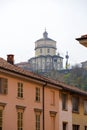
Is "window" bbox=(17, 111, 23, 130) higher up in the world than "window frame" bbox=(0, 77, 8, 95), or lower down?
lower down

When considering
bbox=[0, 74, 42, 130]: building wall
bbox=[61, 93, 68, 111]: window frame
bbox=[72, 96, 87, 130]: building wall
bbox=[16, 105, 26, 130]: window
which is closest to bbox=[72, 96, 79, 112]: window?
bbox=[72, 96, 87, 130]: building wall

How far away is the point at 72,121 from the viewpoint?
45281 mm

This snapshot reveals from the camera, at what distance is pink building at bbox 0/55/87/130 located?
110 ft

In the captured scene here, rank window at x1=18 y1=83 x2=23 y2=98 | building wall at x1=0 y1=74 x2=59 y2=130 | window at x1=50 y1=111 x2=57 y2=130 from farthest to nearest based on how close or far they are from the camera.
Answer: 1. window at x1=50 y1=111 x2=57 y2=130
2. window at x1=18 y1=83 x2=23 y2=98
3. building wall at x1=0 y1=74 x2=59 y2=130

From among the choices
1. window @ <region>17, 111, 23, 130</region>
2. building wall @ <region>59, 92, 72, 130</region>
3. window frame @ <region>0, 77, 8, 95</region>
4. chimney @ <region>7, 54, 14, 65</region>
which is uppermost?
chimney @ <region>7, 54, 14, 65</region>

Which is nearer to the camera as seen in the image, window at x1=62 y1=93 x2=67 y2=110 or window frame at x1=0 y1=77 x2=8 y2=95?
window frame at x1=0 y1=77 x2=8 y2=95

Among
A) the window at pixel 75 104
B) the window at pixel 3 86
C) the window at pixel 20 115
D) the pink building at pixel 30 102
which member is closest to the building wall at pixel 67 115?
the pink building at pixel 30 102

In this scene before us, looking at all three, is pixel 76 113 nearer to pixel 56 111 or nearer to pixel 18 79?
pixel 56 111

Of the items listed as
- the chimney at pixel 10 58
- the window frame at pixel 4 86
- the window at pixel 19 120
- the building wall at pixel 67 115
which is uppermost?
the chimney at pixel 10 58

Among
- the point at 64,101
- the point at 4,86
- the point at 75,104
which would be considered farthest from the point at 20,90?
the point at 75,104

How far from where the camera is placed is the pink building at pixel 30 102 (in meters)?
33.5

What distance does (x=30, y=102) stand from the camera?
37.3m

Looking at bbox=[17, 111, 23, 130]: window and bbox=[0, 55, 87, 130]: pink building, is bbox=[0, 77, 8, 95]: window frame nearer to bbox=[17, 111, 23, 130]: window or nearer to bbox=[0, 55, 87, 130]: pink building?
bbox=[0, 55, 87, 130]: pink building

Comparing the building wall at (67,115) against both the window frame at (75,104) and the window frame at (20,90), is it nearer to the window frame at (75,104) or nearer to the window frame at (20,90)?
the window frame at (75,104)
